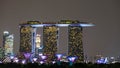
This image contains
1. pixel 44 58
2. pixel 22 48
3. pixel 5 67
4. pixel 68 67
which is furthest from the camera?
pixel 22 48

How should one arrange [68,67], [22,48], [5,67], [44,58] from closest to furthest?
[68,67] → [5,67] → [44,58] → [22,48]

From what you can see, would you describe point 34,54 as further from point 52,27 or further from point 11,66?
point 11,66

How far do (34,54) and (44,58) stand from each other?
1802 centimetres

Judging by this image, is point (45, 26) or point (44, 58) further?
point (45, 26)

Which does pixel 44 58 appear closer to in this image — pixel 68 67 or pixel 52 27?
pixel 52 27

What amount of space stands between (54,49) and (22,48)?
532 inches

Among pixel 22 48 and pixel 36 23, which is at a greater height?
pixel 36 23

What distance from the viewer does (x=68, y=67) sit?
108ft

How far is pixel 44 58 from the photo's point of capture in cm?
13350

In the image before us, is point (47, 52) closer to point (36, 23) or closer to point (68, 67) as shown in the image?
point (36, 23)

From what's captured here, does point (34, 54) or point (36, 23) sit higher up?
point (36, 23)

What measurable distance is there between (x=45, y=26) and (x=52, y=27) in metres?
3.64

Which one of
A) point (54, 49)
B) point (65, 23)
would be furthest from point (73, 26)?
point (54, 49)

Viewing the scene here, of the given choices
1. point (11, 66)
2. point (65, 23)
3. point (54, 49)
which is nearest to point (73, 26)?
point (65, 23)
